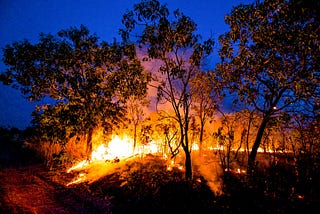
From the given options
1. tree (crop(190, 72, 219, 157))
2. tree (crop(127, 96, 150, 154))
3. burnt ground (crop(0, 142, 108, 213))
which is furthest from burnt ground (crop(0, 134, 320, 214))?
tree (crop(190, 72, 219, 157))

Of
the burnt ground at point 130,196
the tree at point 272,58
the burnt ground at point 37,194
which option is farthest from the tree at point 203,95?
the burnt ground at point 37,194

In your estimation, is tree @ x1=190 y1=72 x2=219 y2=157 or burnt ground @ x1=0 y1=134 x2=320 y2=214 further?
tree @ x1=190 y1=72 x2=219 y2=157

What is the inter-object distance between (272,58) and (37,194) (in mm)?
12520

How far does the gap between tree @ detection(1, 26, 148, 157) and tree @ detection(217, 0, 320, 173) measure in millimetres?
5483

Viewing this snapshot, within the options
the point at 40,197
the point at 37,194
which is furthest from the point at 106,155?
the point at 40,197

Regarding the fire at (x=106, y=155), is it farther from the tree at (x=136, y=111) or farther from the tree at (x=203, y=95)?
the tree at (x=203, y=95)

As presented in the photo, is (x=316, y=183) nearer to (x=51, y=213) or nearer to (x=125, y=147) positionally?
(x=51, y=213)

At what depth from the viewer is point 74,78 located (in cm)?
1584

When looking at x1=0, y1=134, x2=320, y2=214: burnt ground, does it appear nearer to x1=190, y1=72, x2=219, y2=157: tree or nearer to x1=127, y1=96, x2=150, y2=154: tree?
x1=127, y1=96, x2=150, y2=154: tree

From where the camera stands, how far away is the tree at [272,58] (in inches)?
375

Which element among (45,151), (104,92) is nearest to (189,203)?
(104,92)

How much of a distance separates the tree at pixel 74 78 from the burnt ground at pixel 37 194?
278 centimetres

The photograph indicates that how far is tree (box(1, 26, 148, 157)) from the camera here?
14.4m

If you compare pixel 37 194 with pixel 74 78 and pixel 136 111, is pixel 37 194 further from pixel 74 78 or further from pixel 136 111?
pixel 136 111
